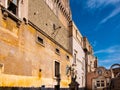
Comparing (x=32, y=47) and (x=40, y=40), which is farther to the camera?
(x=40, y=40)

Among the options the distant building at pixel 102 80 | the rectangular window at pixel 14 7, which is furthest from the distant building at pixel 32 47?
the distant building at pixel 102 80

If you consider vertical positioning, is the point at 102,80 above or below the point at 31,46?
below

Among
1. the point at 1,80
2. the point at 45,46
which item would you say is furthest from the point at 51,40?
the point at 1,80

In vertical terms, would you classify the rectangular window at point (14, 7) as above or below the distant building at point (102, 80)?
above

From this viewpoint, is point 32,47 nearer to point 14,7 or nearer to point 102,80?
point 14,7

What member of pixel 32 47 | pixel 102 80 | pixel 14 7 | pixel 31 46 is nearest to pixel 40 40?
pixel 32 47

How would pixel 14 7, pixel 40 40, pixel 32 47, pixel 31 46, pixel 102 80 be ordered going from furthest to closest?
pixel 102 80 < pixel 40 40 < pixel 32 47 < pixel 31 46 < pixel 14 7

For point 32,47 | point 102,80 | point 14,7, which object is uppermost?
point 14,7

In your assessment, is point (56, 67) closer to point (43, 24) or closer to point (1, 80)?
point (43, 24)

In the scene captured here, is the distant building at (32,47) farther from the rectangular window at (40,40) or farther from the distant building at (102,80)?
the distant building at (102,80)

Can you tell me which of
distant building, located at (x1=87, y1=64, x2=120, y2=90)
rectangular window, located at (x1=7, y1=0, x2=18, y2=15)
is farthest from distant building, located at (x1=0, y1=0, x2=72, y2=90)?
distant building, located at (x1=87, y1=64, x2=120, y2=90)

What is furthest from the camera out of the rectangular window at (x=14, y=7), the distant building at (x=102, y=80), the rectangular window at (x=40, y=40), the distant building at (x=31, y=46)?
the distant building at (x=102, y=80)

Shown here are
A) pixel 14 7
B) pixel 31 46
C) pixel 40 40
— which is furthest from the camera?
pixel 40 40

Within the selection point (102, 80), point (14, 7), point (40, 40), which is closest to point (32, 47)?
point (40, 40)
